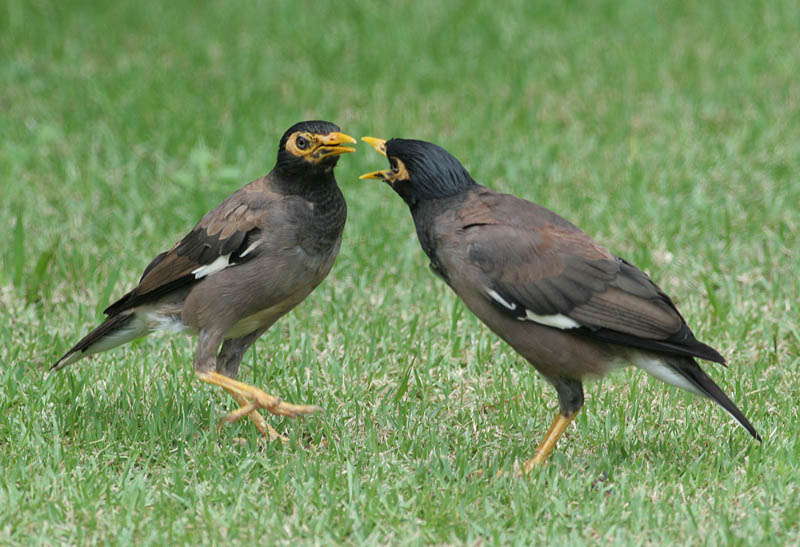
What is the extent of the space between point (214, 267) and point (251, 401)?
64 cm

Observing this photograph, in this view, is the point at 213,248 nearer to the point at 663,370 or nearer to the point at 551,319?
the point at 551,319

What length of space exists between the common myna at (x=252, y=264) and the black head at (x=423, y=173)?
23cm

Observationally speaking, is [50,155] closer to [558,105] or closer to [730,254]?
[558,105]

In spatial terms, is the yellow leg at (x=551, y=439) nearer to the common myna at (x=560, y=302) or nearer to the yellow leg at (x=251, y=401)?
the common myna at (x=560, y=302)

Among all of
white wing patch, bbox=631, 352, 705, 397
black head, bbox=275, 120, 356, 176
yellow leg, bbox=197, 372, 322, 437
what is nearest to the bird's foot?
white wing patch, bbox=631, 352, 705, 397

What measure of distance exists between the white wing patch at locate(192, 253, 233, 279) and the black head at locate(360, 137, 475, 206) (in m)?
0.73

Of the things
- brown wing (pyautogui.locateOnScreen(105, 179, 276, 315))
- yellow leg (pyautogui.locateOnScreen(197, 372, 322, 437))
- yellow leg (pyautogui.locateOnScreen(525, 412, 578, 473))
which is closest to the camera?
yellow leg (pyautogui.locateOnScreen(525, 412, 578, 473))

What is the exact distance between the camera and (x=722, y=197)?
24.9 feet

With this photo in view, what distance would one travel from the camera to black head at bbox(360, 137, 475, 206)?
478cm

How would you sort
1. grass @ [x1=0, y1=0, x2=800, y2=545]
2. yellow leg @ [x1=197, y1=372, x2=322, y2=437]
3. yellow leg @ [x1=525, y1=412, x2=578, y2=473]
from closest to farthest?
grass @ [x1=0, y1=0, x2=800, y2=545] → yellow leg @ [x1=525, y1=412, x2=578, y2=473] → yellow leg @ [x1=197, y1=372, x2=322, y2=437]

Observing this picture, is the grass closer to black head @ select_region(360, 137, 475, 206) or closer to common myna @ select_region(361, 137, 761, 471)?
common myna @ select_region(361, 137, 761, 471)

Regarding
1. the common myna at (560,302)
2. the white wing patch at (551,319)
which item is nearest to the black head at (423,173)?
the common myna at (560,302)

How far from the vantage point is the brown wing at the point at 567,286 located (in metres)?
4.43

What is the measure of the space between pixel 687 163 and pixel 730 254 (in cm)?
150
